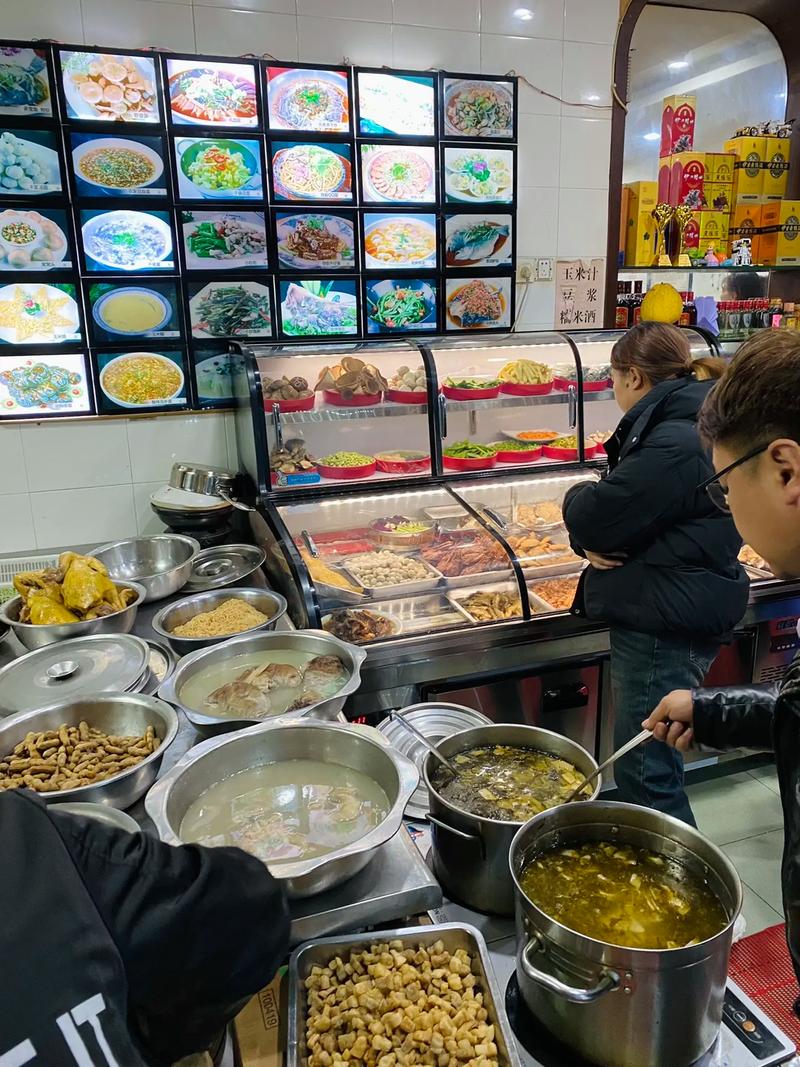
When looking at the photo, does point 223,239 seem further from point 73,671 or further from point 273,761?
point 273,761

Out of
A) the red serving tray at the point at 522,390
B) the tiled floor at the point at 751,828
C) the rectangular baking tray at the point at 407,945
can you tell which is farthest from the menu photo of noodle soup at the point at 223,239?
the tiled floor at the point at 751,828

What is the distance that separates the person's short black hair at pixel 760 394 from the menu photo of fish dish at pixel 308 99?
3207 mm

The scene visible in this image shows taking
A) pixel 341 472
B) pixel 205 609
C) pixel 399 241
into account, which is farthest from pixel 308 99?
pixel 205 609

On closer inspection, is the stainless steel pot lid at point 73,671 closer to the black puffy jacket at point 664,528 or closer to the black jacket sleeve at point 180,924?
the black jacket sleeve at point 180,924

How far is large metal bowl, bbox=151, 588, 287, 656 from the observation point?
90.8 inches

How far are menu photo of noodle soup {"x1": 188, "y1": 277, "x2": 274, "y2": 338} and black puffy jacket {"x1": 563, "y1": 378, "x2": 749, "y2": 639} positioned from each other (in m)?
2.13

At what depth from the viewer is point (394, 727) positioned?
2.03 metres

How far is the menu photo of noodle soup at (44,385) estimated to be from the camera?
11.7 ft

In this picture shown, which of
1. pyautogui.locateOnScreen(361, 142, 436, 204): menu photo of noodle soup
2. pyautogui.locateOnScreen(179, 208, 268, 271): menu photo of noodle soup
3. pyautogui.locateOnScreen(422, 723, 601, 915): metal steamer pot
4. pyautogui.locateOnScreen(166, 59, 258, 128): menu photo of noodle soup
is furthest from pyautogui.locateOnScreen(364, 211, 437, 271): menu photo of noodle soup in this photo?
pyautogui.locateOnScreen(422, 723, 601, 915): metal steamer pot

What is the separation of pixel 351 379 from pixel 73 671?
6.20ft

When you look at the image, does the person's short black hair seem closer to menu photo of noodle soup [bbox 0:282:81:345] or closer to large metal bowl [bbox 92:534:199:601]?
large metal bowl [bbox 92:534:199:601]

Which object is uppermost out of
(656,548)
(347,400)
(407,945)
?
(347,400)

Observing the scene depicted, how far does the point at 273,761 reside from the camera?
1.63 meters

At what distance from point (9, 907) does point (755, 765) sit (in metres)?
3.73
